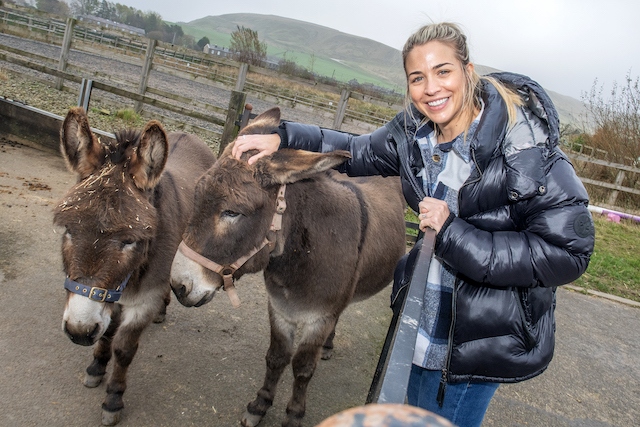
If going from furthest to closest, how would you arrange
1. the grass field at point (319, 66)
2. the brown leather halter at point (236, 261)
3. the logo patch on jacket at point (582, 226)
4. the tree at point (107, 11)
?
the tree at point (107, 11)
the grass field at point (319, 66)
the brown leather halter at point (236, 261)
the logo patch on jacket at point (582, 226)

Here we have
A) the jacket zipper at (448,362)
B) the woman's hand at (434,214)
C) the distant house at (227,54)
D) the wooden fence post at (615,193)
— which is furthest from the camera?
the distant house at (227,54)

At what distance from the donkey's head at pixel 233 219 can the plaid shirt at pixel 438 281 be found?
17.7 inches

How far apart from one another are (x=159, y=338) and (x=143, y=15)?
11532 cm

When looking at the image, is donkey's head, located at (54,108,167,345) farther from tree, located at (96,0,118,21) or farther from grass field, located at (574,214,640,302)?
tree, located at (96,0,118,21)

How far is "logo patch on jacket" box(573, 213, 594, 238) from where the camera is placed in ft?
4.51

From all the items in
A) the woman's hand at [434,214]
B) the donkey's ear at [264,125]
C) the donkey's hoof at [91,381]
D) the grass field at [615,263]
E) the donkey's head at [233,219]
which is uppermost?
the donkey's ear at [264,125]

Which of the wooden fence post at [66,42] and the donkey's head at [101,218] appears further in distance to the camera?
the wooden fence post at [66,42]

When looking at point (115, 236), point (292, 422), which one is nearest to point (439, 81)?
point (115, 236)

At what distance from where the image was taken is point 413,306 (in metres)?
1.13

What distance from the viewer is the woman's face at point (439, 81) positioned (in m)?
1.75

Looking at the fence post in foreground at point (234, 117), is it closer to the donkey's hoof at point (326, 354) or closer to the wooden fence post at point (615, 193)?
the donkey's hoof at point (326, 354)

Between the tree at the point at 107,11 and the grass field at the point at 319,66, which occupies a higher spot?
the grass field at the point at 319,66

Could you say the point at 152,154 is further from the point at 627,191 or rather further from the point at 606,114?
the point at 606,114

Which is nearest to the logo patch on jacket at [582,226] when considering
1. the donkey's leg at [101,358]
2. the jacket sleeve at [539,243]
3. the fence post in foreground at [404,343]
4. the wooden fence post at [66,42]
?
the jacket sleeve at [539,243]
